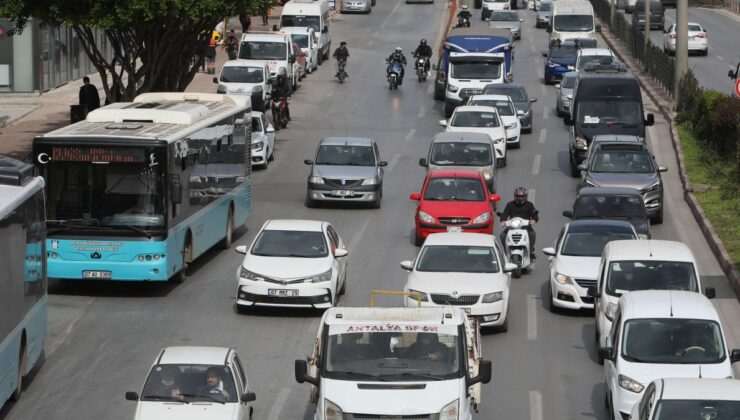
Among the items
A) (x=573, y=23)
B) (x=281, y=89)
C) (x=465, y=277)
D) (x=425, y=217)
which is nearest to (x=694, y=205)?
(x=425, y=217)

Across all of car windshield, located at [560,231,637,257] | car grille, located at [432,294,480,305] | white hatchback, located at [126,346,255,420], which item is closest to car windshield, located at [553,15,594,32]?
car windshield, located at [560,231,637,257]

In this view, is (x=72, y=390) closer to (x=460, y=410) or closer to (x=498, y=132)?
(x=460, y=410)

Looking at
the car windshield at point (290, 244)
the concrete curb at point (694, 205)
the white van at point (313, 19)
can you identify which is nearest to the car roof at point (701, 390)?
the car windshield at point (290, 244)

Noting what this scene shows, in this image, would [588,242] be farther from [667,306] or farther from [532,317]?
[667,306]

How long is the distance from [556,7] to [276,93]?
25.3 m

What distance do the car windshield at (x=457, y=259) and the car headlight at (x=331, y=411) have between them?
8630 mm

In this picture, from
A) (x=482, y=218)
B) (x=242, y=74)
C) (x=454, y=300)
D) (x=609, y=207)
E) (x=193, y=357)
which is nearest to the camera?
(x=193, y=357)

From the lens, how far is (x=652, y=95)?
5488 centimetres

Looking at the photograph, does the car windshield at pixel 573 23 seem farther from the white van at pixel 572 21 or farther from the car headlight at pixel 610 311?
the car headlight at pixel 610 311

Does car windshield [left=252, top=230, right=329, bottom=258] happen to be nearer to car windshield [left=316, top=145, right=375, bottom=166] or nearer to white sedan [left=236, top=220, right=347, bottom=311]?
white sedan [left=236, top=220, right=347, bottom=311]

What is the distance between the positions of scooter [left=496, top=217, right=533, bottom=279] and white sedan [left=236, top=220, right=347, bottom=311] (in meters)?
3.85

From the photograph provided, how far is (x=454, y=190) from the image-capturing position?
3145cm

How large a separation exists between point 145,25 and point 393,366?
27035mm

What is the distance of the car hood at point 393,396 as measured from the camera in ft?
49.2
